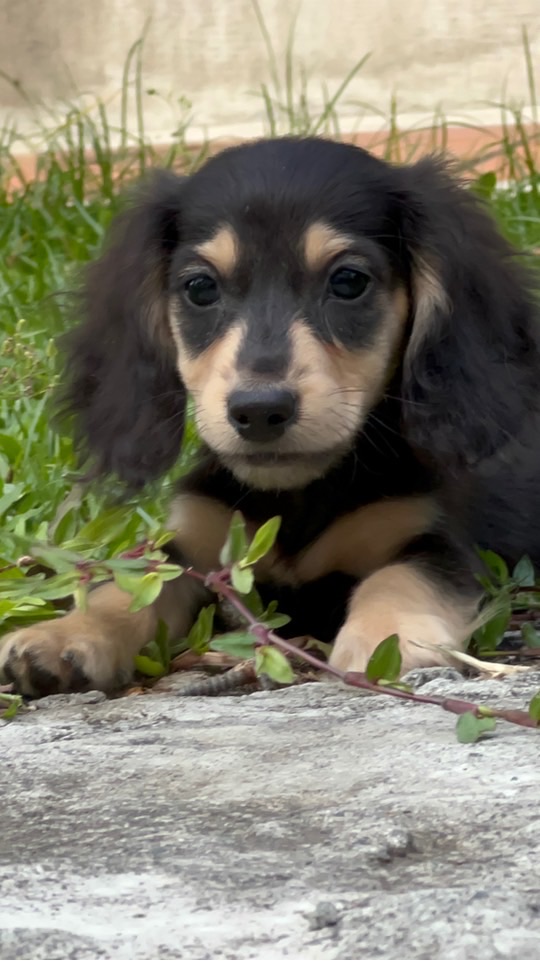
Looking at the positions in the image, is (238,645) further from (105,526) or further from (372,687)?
(105,526)

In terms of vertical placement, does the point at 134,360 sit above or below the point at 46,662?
above

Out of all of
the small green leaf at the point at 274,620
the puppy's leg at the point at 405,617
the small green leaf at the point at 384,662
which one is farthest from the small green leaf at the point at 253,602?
the small green leaf at the point at 384,662

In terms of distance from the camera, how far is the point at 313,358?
2061 mm

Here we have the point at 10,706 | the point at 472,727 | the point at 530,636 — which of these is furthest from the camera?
the point at 530,636

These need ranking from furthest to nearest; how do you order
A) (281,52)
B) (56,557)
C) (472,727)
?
(281,52) → (56,557) → (472,727)

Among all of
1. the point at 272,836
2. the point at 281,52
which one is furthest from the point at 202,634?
the point at 281,52

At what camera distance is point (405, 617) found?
6.57 feet

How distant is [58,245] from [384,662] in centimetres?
309

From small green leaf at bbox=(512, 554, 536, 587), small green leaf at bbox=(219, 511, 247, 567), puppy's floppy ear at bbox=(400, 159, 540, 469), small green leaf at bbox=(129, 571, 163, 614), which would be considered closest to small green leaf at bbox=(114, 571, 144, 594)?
small green leaf at bbox=(129, 571, 163, 614)

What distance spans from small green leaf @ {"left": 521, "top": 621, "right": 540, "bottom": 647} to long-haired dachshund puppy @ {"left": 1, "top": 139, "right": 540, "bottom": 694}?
0.09m

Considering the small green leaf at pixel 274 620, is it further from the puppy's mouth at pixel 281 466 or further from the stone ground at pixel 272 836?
the stone ground at pixel 272 836

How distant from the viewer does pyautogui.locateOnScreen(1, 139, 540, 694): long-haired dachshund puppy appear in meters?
2.08

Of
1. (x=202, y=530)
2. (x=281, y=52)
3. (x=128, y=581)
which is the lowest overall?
(x=202, y=530)

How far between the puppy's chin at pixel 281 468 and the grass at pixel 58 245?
336 millimetres
